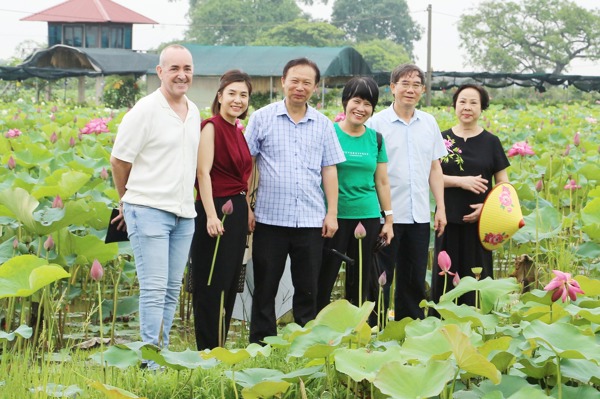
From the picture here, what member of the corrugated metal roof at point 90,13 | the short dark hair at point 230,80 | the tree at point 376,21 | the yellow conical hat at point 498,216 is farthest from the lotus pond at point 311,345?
the tree at point 376,21

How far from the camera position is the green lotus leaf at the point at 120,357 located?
2.68 metres

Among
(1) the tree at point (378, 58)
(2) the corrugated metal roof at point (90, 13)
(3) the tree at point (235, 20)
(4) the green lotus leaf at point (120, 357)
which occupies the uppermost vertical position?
(3) the tree at point (235, 20)

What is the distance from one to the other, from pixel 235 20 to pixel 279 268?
5457 cm

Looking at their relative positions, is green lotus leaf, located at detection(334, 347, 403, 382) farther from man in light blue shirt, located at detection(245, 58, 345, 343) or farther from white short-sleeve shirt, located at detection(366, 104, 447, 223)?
white short-sleeve shirt, located at detection(366, 104, 447, 223)

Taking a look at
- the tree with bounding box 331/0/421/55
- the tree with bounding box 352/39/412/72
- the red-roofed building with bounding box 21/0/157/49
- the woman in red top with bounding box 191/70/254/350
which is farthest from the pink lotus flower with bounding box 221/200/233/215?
the tree with bounding box 331/0/421/55

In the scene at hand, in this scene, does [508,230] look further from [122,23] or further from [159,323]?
[122,23]

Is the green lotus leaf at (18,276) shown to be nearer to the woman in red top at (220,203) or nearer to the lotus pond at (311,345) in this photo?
the lotus pond at (311,345)

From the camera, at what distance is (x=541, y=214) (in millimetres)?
4844

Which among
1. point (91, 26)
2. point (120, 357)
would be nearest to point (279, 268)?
point (120, 357)

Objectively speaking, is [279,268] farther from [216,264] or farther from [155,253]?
[155,253]

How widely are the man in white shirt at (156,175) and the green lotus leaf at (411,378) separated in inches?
48.7

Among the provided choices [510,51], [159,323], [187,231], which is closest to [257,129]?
[187,231]

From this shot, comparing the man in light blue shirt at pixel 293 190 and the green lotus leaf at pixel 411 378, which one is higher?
the man in light blue shirt at pixel 293 190

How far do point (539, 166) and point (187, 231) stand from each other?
395 cm
